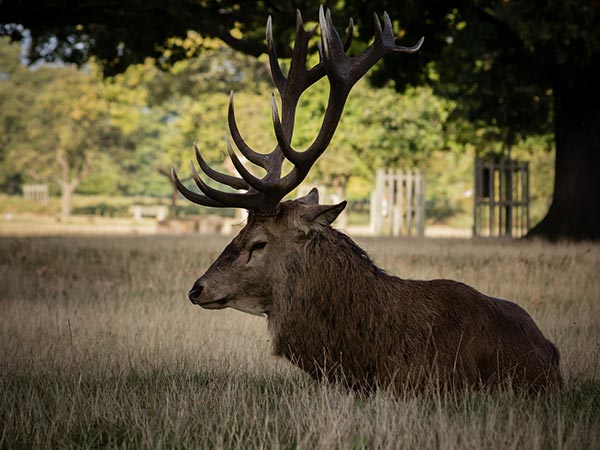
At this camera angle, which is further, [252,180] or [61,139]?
[61,139]

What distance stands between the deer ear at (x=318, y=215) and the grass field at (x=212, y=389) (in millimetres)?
936

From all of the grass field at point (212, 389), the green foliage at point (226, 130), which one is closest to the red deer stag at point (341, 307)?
the grass field at point (212, 389)

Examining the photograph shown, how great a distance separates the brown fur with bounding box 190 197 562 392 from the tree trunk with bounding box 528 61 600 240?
548 inches

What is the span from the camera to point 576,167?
61.7 feet

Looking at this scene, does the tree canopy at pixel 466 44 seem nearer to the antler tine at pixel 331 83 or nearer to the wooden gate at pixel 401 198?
the wooden gate at pixel 401 198

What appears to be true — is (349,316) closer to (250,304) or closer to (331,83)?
(250,304)

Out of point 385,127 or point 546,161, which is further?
point 546,161

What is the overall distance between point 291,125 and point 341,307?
166cm

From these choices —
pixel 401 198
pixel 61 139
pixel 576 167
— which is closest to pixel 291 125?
pixel 576 167

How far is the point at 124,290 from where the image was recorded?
37.2ft

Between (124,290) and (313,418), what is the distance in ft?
24.2

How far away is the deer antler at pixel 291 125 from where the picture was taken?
5262 millimetres

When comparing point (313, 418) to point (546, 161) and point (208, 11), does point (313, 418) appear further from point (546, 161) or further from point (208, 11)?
point (546, 161)

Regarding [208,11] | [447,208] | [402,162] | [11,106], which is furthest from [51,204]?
[208,11]
